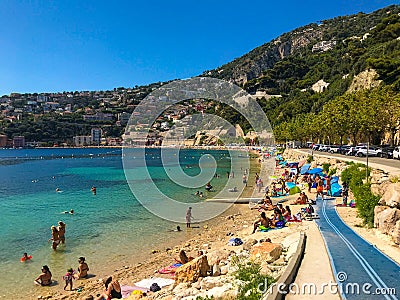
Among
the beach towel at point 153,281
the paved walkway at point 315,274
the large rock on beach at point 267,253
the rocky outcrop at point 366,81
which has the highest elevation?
the rocky outcrop at point 366,81

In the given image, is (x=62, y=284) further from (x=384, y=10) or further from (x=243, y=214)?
(x=384, y=10)

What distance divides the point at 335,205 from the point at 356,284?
11412 mm

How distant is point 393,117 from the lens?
104 ft

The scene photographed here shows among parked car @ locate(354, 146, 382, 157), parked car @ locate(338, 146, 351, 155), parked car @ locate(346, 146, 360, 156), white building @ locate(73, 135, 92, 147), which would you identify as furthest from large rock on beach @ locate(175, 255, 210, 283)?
white building @ locate(73, 135, 92, 147)

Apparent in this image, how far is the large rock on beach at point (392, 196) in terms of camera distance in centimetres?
1034

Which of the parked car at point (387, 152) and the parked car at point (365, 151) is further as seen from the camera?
the parked car at point (365, 151)

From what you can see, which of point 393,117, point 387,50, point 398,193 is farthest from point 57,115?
point 398,193

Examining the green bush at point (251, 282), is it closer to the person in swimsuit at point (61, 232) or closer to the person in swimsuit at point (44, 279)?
the person in swimsuit at point (44, 279)

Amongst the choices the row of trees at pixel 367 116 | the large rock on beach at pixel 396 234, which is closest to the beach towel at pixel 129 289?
the large rock on beach at pixel 396 234

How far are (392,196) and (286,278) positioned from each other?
21.3 feet

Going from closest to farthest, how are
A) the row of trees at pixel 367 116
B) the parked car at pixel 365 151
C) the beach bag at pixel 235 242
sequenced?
the beach bag at pixel 235 242 < the parked car at pixel 365 151 < the row of trees at pixel 367 116

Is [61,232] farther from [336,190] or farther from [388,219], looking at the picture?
[336,190]

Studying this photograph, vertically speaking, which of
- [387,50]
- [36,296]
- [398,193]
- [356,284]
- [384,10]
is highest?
[384,10]

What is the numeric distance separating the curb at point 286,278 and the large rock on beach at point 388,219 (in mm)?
3660
